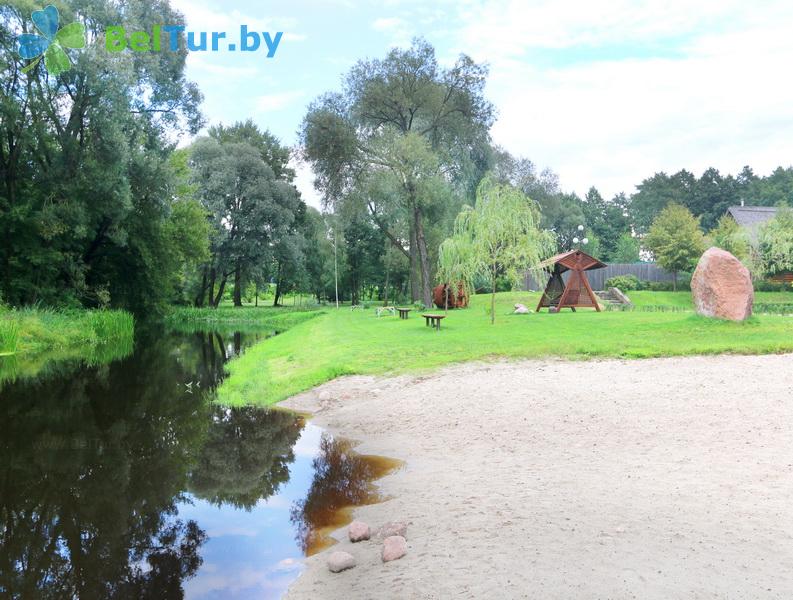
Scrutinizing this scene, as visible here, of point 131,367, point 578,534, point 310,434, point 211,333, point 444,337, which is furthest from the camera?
point 211,333

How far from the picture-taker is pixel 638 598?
4.01 m

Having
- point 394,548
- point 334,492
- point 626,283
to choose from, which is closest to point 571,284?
point 334,492

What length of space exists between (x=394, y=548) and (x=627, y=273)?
166 ft

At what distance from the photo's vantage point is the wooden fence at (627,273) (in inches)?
2013

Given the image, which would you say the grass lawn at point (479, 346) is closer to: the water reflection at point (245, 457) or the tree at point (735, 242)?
the water reflection at point (245, 457)

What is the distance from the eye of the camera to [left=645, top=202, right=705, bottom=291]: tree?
1785 inches

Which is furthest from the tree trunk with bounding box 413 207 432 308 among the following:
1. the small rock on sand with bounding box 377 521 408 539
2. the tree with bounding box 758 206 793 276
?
the small rock on sand with bounding box 377 521 408 539

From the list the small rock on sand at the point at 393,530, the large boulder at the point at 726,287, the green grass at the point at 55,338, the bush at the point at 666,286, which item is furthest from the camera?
the bush at the point at 666,286

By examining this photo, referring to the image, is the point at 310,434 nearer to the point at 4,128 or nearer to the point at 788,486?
the point at 788,486

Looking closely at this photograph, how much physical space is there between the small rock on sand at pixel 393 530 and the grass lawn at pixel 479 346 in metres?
7.23

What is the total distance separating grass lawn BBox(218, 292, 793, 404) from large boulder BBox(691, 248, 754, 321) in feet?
1.11

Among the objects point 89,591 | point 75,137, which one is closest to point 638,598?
point 89,591

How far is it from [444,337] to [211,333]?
21.3 m

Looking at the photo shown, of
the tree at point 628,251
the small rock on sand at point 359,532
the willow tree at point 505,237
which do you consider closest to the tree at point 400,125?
the willow tree at point 505,237
